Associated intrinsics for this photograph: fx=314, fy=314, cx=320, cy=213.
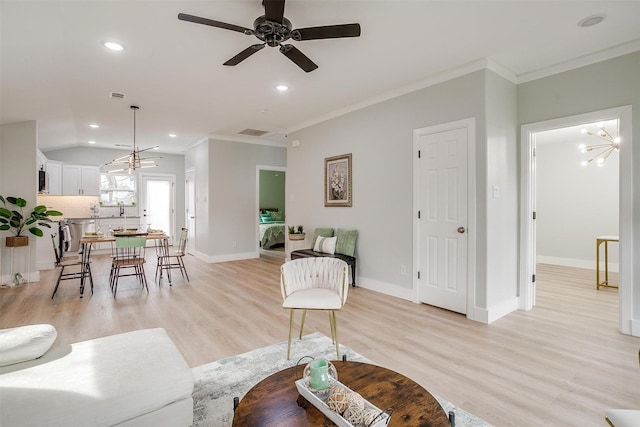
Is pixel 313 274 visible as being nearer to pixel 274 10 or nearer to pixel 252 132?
pixel 274 10

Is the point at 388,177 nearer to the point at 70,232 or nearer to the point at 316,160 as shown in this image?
the point at 316,160

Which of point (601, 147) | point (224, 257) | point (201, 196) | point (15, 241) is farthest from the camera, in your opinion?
point (201, 196)

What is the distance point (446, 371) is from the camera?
237 centimetres

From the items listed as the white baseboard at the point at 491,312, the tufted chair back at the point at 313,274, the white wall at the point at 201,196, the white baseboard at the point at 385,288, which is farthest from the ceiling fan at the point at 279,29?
the white wall at the point at 201,196

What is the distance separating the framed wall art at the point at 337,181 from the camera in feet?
16.5

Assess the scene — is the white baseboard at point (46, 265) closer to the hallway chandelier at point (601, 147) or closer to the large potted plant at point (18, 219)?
the large potted plant at point (18, 219)

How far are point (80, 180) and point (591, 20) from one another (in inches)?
400

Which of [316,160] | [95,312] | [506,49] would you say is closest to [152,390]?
[95,312]

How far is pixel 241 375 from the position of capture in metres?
2.29

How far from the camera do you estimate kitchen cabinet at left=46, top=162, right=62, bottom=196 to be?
24.6ft

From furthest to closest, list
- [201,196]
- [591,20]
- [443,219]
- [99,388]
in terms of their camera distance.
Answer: [201,196], [443,219], [591,20], [99,388]

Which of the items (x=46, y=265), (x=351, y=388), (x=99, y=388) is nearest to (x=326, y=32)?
(x=351, y=388)

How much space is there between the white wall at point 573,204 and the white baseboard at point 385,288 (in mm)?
4367

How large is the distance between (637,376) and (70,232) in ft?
24.2
